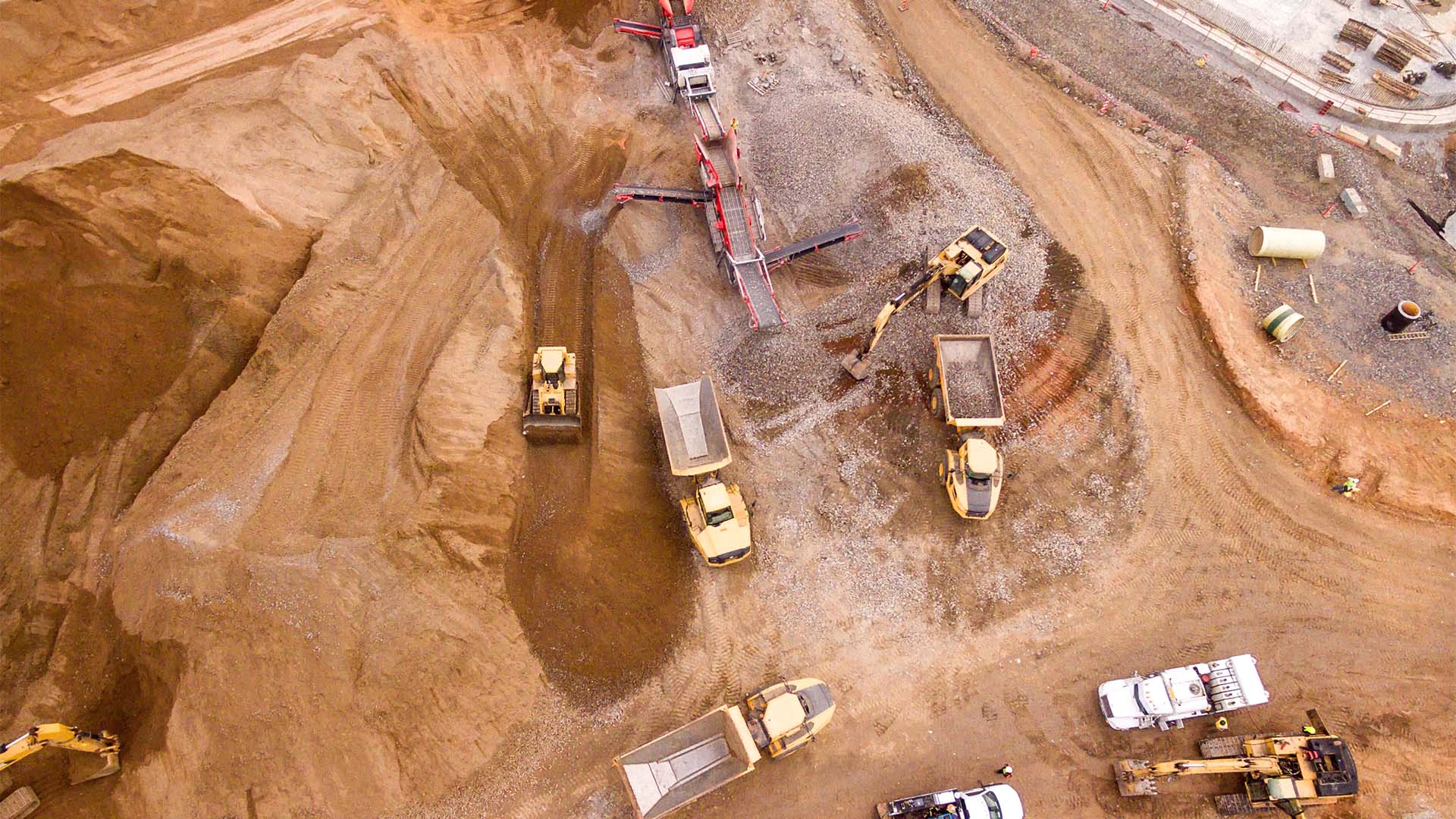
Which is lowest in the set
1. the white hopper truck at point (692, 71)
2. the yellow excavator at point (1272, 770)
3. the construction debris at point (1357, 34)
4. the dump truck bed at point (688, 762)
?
the yellow excavator at point (1272, 770)

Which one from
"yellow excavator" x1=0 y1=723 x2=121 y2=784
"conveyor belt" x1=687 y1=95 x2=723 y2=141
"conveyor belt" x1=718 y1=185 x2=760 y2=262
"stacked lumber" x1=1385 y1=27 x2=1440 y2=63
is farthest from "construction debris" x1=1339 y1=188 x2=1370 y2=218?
"yellow excavator" x1=0 y1=723 x2=121 y2=784

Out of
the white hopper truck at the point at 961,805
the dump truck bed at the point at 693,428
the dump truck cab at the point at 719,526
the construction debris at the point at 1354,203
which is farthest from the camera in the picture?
the construction debris at the point at 1354,203

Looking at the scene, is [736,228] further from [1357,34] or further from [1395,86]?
[1357,34]

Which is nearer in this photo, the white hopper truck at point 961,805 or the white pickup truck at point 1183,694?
the white hopper truck at point 961,805

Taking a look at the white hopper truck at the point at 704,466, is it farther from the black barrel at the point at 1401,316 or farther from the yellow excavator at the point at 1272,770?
the black barrel at the point at 1401,316

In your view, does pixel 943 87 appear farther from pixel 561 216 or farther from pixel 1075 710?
pixel 1075 710

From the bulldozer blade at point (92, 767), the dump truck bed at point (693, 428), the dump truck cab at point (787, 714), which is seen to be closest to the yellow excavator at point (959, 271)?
the dump truck bed at point (693, 428)

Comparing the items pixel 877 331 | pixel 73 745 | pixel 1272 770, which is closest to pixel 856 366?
pixel 877 331
